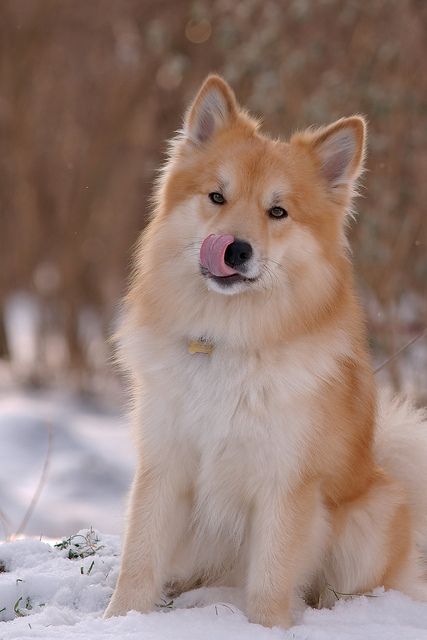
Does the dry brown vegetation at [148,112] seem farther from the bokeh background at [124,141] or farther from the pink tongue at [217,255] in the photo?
the pink tongue at [217,255]

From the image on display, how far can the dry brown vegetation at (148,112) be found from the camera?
21.8 feet

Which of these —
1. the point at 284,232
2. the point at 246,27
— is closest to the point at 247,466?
the point at 284,232

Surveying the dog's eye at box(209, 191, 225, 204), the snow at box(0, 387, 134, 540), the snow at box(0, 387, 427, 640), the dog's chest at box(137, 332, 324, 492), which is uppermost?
the dog's eye at box(209, 191, 225, 204)

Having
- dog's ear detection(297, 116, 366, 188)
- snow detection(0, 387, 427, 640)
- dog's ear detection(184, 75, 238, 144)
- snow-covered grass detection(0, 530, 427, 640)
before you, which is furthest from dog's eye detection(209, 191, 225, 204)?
snow-covered grass detection(0, 530, 427, 640)

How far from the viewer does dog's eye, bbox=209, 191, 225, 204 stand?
10.0 ft

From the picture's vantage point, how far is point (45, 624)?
2.84 metres

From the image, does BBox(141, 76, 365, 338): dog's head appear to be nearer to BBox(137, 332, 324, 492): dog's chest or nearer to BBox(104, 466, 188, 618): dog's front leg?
BBox(137, 332, 324, 492): dog's chest

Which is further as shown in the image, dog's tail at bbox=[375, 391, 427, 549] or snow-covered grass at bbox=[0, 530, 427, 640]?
dog's tail at bbox=[375, 391, 427, 549]

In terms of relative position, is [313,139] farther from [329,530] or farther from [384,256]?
[384,256]

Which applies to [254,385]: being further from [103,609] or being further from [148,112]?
[148,112]

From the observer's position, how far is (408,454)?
3527mm

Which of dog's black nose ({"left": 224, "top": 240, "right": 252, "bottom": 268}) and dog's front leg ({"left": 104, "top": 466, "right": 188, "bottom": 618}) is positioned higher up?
dog's black nose ({"left": 224, "top": 240, "right": 252, "bottom": 268})

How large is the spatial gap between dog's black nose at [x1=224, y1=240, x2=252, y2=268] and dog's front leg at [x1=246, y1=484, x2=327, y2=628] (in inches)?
29.2

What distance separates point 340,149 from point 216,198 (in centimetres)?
53
